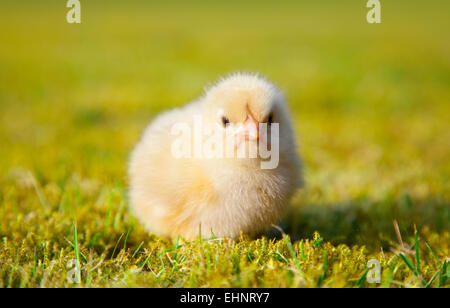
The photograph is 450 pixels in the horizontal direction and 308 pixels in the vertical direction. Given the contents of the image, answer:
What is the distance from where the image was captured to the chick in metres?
2.87

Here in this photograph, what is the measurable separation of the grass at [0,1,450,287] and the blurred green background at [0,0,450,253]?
30 mm

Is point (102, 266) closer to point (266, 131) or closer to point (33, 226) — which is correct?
point (33, 226)

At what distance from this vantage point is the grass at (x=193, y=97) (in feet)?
8.62

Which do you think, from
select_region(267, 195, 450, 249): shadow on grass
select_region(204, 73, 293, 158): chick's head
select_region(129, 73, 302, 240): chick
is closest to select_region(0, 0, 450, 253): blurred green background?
select_region(267, 195, 450, 249): shadow on grass

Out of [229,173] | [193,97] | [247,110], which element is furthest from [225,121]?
[193,97]

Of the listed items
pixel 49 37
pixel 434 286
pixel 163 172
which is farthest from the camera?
pixel 49 37

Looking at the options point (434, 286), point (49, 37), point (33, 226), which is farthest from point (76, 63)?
point (434, 286)

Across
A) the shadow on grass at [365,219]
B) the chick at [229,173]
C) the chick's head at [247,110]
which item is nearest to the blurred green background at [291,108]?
the shadow on grass at [365,219]

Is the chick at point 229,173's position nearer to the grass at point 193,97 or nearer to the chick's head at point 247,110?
the chick's head at point 247,110

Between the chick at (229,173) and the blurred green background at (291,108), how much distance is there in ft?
2.14

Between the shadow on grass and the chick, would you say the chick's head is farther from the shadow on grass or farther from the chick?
the shadow on grass

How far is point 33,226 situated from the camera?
3.26m

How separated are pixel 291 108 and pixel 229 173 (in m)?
2.18
